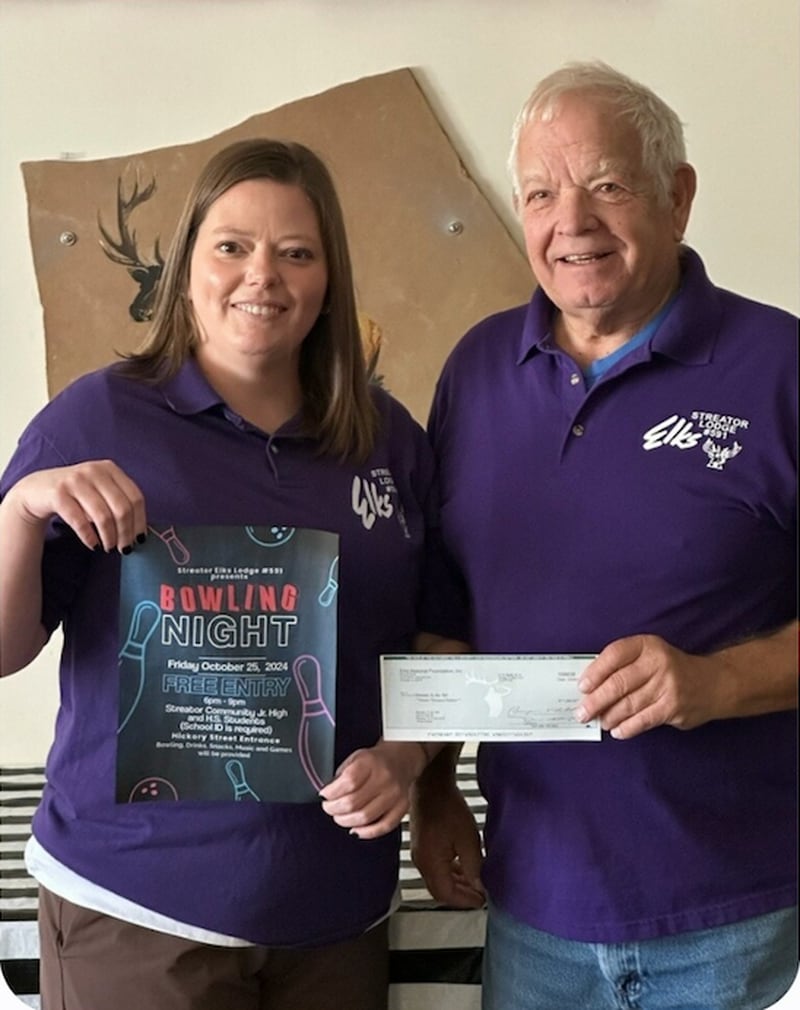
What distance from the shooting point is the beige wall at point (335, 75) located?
28.8 inches

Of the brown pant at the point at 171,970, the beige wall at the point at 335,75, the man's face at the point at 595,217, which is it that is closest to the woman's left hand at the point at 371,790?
the brown pant at the point at 171,970

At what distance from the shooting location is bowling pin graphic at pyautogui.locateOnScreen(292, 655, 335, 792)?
0.64 meters

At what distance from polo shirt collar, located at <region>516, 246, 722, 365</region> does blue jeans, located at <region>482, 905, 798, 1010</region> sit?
39cm

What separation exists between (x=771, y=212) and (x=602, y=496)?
25cm

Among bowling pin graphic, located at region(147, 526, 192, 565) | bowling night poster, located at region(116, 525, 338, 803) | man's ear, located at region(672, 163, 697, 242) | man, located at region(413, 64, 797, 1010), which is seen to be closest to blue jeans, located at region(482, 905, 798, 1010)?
man, located at region(413, 64, 797, 1010)

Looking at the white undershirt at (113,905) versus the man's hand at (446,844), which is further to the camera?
the man's hand at (446,844)

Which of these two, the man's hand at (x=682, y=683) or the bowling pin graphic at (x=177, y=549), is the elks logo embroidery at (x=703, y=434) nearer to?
the man's hand at (x=682, y=683)

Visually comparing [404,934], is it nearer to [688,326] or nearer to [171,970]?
[171,970]

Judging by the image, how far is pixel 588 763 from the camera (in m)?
0.71

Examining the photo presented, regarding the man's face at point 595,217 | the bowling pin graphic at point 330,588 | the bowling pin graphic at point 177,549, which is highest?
the man's face at point 595,217

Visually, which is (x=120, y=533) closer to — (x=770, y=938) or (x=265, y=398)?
(x=265, y=398)

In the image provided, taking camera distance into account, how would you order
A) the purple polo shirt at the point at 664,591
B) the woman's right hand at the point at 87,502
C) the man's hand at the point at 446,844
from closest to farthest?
the woman's right hand at the point at 87,502 < the purple polo shirt at the point at 664,591 < the man's hand at the point at 446,844

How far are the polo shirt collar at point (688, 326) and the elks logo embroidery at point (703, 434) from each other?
0.04 metres

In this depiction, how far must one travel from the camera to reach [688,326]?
72 centimetres
